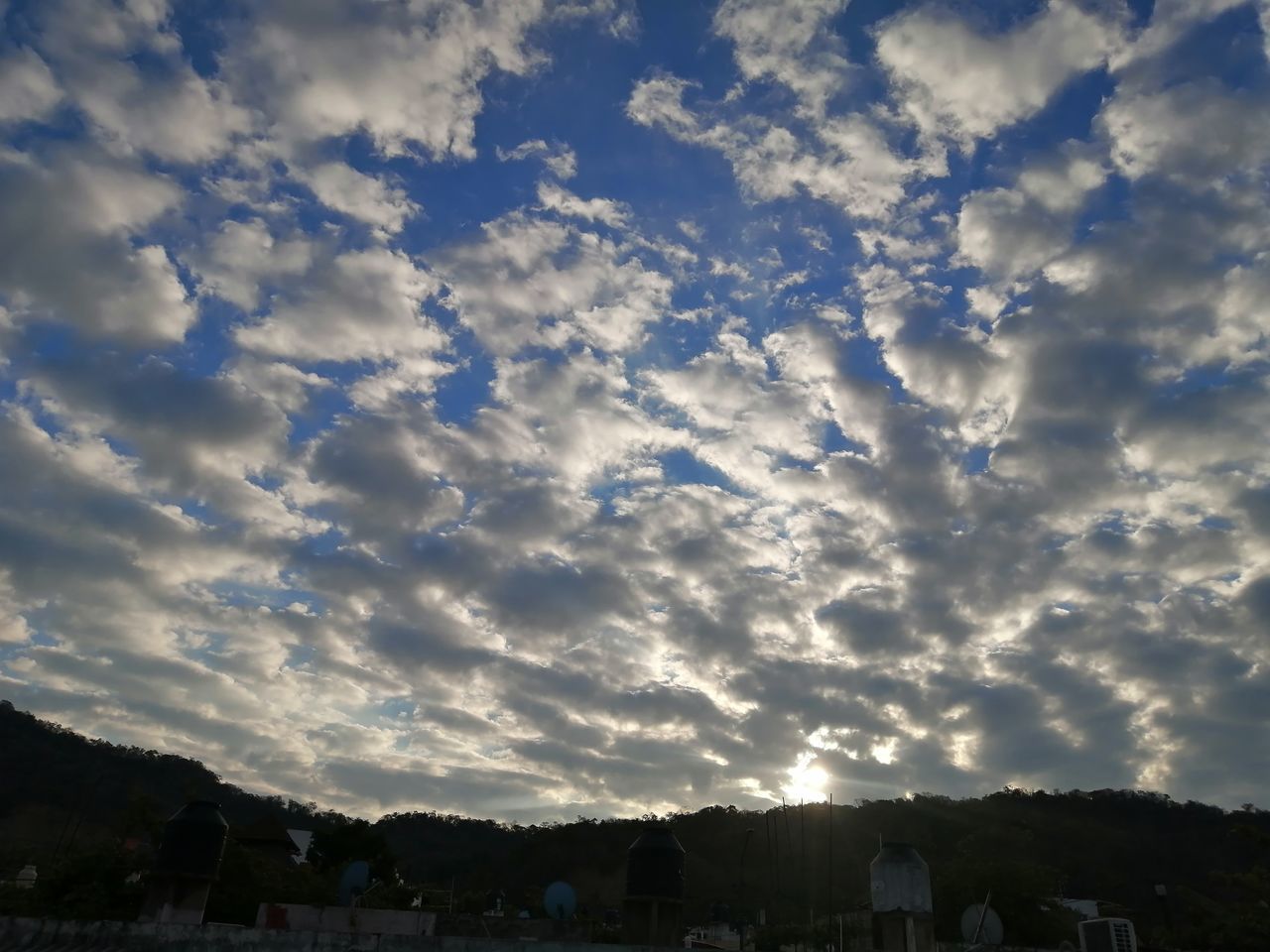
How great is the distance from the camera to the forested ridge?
104 feet

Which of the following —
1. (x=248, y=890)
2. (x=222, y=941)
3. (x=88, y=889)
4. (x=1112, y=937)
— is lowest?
(x=222, y=941)

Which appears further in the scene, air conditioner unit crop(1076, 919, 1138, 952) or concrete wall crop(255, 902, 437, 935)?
air conditioner unit crop(1076, 919, 1138, 952)

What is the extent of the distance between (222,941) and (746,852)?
78883mm

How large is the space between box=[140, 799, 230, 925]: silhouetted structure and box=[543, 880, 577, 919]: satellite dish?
31.2 feet

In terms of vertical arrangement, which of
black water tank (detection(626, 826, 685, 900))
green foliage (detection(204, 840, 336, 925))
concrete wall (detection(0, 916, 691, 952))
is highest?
black water tank (detection(626, 826, 685, 900))

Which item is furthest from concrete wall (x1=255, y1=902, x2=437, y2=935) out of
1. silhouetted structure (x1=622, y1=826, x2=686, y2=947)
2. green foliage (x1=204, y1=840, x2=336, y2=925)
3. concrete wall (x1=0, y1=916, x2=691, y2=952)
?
concrete wall (x1=0, y1=916, x2=691, y2=952)

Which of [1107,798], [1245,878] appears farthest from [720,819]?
[1245,878]

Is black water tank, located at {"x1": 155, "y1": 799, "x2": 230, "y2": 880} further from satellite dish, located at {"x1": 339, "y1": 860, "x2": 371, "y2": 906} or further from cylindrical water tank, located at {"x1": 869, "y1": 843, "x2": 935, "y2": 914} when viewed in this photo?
cylindrical water tank, located at {"x1": 869, "y1": 843, "x2": 935, "y2": 914}

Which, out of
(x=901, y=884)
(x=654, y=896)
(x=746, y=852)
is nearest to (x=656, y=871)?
(x=654, y=896)

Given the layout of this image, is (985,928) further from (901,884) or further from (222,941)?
(222,941)

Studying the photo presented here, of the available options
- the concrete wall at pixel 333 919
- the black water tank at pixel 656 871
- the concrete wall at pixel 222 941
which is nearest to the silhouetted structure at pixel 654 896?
the black water tank at pixel 656 871

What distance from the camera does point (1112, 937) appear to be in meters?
25.3

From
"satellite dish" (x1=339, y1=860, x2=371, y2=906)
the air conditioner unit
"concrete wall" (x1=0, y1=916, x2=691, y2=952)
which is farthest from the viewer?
"satellite dish" (x1=339, y1=860, x2=371, y2=906)

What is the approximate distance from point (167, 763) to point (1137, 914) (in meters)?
114
